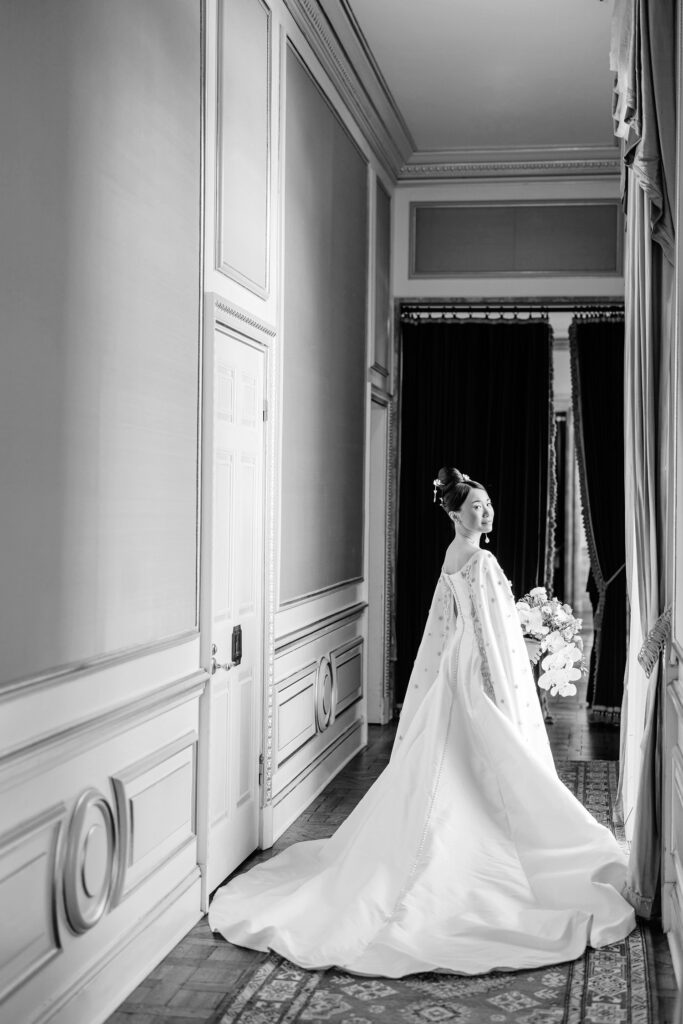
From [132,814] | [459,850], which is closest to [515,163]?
[459,850]

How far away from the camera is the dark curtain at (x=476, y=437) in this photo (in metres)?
7.57

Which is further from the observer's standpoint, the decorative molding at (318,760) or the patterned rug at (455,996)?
the decorative molding at (318,760)

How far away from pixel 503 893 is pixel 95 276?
2290mm

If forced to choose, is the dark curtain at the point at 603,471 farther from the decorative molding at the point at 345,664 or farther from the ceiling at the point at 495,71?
the decorative molding at the point at 345,664

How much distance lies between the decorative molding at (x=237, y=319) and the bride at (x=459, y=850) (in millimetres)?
940

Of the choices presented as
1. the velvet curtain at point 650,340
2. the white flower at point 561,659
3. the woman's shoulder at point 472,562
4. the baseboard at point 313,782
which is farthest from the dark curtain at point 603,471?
the woman's shoulder at point 472,562

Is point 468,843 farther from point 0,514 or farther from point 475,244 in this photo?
point 475,244

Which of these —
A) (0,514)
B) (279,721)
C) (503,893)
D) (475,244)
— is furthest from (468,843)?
(475,244)

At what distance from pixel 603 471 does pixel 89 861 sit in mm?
5496

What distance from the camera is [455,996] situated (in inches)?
121

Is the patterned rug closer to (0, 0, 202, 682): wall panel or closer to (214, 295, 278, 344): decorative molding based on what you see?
(0, 0, 202, 682): wall panel

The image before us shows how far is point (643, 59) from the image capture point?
3451mm

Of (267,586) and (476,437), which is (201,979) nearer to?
(267,586)

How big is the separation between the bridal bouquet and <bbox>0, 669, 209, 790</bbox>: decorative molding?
6.34 feet
